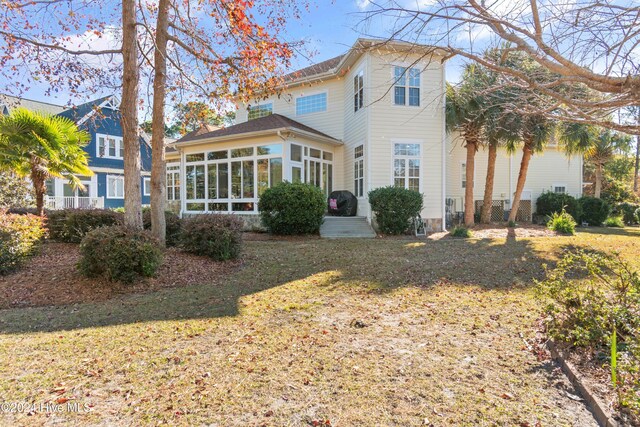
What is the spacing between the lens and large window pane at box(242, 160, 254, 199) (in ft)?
47.0

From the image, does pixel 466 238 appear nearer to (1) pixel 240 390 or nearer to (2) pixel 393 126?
(2) pixel 393 126

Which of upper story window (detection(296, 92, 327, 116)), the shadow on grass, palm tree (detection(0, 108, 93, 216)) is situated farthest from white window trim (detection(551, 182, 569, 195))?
palm tree (detection(0, 108, 93, 216))

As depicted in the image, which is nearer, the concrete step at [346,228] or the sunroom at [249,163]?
the concrete step at [346,228]

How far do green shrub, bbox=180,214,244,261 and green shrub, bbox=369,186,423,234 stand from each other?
5.84m

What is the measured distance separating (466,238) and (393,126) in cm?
503

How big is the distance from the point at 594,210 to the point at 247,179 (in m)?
17.8

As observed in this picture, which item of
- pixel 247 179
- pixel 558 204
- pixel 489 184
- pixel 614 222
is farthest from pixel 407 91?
pixel 614 222

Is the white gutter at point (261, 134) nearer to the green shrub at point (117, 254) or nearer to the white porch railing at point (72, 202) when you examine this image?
the green shrub at point (117, 254)

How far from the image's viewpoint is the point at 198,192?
16.0 m

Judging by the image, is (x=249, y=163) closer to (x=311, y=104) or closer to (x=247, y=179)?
(x=247, y=179)

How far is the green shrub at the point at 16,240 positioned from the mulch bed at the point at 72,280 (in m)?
0.19

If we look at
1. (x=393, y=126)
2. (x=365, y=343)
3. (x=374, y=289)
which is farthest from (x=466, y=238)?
(x=365, y=343)

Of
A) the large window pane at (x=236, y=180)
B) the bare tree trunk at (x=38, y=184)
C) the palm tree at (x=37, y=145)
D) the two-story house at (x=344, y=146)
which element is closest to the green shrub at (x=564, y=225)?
the two-story house at (x=344, y=146)

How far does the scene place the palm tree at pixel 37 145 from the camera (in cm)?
825
